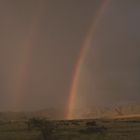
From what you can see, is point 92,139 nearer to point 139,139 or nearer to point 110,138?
point 110,138

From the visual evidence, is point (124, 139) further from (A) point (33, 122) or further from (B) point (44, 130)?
(A) point (33, 122)

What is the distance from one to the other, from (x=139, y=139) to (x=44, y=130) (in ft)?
43.0

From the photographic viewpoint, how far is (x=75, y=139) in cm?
5044

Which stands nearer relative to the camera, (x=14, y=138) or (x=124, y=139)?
(x=124, y=139)

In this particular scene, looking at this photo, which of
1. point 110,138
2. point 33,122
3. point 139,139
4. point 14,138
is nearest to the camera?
point 139,139

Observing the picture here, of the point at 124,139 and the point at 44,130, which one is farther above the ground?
the point at 44,130

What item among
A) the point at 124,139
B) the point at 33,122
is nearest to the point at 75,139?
the point at 124,139

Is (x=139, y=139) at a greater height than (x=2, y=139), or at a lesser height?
lesser

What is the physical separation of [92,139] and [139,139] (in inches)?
231

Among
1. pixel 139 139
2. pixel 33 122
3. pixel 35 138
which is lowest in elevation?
pixel 139 139

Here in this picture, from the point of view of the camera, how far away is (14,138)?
53625 millimetres

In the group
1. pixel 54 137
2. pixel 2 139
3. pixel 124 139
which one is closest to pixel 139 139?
pixel 124 139

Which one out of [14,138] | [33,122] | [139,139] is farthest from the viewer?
[33,122]

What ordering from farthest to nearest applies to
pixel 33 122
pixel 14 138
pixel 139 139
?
pixel 33 122
pixel 14 138
pixel 139 139
